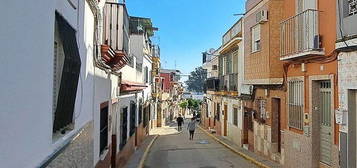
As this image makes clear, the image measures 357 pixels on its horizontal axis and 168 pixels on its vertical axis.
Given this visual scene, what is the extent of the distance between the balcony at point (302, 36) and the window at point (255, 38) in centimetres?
309

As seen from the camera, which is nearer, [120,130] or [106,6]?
[106,6]

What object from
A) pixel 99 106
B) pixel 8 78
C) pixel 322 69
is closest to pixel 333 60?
pixel 322 69

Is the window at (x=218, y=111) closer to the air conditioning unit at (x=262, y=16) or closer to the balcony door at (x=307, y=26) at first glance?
the air conditioning unit at (x=262, y=16)

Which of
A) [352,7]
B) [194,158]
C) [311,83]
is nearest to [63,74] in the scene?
[352,7]

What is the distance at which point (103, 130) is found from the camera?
33.2 feet

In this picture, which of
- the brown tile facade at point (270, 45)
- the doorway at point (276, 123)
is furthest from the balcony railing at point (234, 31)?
the doorway at point (276, 123)

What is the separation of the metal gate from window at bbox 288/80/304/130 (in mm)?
931

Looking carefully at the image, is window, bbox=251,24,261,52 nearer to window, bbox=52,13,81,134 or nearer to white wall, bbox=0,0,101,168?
window, bbox=52,13,81,134

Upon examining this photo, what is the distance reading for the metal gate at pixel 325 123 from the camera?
33.7 feet

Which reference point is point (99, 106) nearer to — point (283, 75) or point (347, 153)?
point (347, 153)

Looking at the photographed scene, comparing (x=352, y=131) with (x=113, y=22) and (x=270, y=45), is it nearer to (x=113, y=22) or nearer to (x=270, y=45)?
(x=270, y=45)

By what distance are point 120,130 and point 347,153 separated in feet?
25.8

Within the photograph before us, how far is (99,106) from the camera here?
354 inches

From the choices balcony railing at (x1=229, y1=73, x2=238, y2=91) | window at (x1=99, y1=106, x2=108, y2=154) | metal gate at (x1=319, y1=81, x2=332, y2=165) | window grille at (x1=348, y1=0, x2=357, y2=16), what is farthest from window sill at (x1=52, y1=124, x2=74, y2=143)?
balcony railing at (x1=229, y1=73, x2=238, y2=91)
